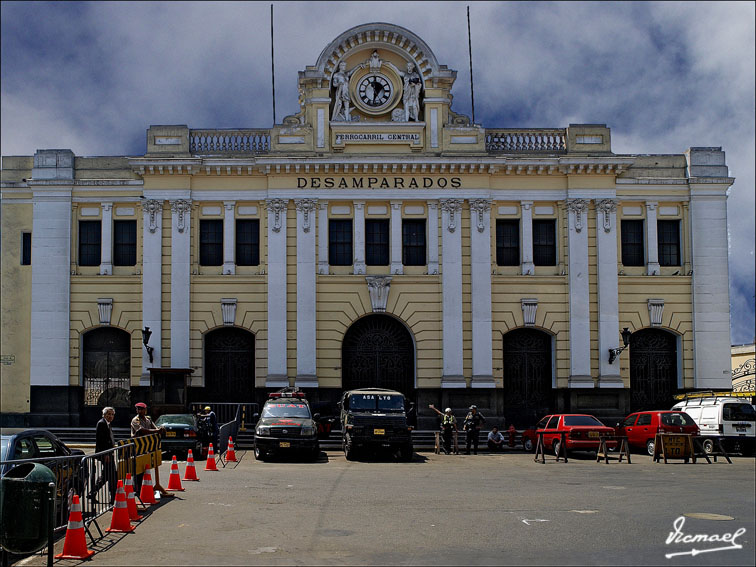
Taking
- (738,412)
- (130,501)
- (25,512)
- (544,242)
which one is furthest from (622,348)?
(25,512)

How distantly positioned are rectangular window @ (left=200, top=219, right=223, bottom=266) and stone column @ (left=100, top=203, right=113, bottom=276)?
365 cm

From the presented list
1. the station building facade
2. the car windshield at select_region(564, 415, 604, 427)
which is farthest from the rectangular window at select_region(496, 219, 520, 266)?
the car windshield at select_region(564, 415, 604, 427)

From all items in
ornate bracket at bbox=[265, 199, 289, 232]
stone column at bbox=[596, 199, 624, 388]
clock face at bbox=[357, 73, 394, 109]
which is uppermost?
clock face at bbox=[357, 73, 394, 109]

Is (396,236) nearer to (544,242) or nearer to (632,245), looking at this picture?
(544,242)

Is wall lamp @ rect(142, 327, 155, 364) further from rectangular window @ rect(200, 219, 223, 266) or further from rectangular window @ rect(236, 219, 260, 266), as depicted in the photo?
rectangular window @ rect(236, 219, 260, 266)

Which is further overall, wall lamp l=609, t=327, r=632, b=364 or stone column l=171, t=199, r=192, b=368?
stone column l=171, t=199, r=192, b=368

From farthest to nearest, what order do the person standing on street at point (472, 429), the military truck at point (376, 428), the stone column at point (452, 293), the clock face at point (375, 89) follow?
the clock face at point (375, 89) < the stone column at point (452, 293) < the person standing on street at point (472, 429) < the military truck at point (376, 428)

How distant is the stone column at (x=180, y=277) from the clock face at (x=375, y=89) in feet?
27.5

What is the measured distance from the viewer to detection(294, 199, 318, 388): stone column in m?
33.7

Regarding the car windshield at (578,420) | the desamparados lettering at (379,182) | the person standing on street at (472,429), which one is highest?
the desamparados lettering at (379,182)

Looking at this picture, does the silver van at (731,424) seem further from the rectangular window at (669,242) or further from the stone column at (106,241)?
the stone column at (106,241)

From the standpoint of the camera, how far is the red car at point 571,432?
25953 millimetres

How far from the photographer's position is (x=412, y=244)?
35.0 m

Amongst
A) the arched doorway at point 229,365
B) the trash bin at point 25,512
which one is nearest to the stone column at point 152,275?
the arched doorway at point 229,365
